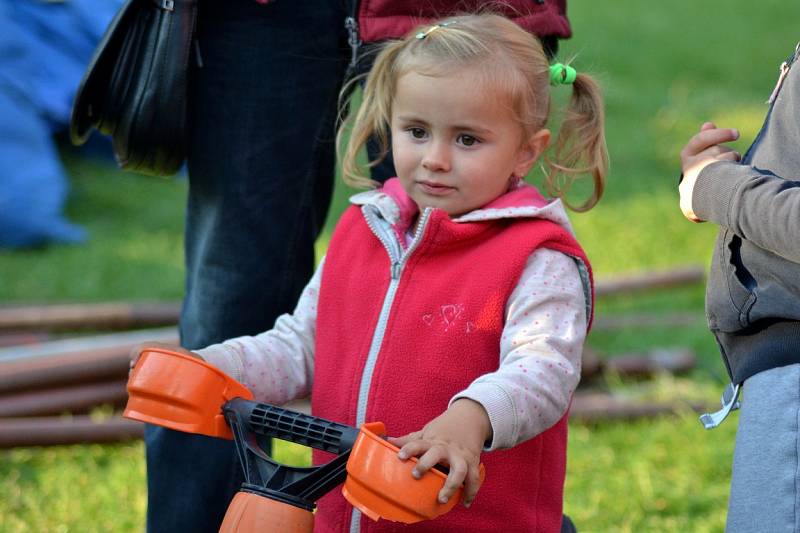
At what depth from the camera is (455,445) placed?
1.86 meters

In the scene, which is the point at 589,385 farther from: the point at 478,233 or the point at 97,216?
the point at 97,216

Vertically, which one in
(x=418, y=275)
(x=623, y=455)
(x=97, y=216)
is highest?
(x=418, y=275)

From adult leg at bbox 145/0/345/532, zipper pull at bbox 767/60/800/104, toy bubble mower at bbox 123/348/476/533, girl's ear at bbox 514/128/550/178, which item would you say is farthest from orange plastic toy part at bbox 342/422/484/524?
adult leg at bbox 145/0/345/532

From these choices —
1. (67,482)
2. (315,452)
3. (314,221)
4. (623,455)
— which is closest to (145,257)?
(67,482)

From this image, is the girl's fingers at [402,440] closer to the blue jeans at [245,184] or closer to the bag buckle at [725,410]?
the bag buckle at [725,410]

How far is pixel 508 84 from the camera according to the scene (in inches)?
91.4

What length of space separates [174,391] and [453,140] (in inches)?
28.7

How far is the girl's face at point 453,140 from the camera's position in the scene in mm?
2295

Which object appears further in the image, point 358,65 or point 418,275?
point 358,65

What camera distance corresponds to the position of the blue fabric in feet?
21.0

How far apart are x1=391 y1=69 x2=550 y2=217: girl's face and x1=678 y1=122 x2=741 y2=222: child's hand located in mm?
355

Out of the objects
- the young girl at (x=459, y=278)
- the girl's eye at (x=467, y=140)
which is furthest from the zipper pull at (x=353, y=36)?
the girl's eye at (x=467, y=140)

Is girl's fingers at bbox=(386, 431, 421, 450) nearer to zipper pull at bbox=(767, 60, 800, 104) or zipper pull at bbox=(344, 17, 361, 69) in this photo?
zipper pull at bbox=(767, 60, 800, 104)

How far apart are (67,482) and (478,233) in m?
2.03
